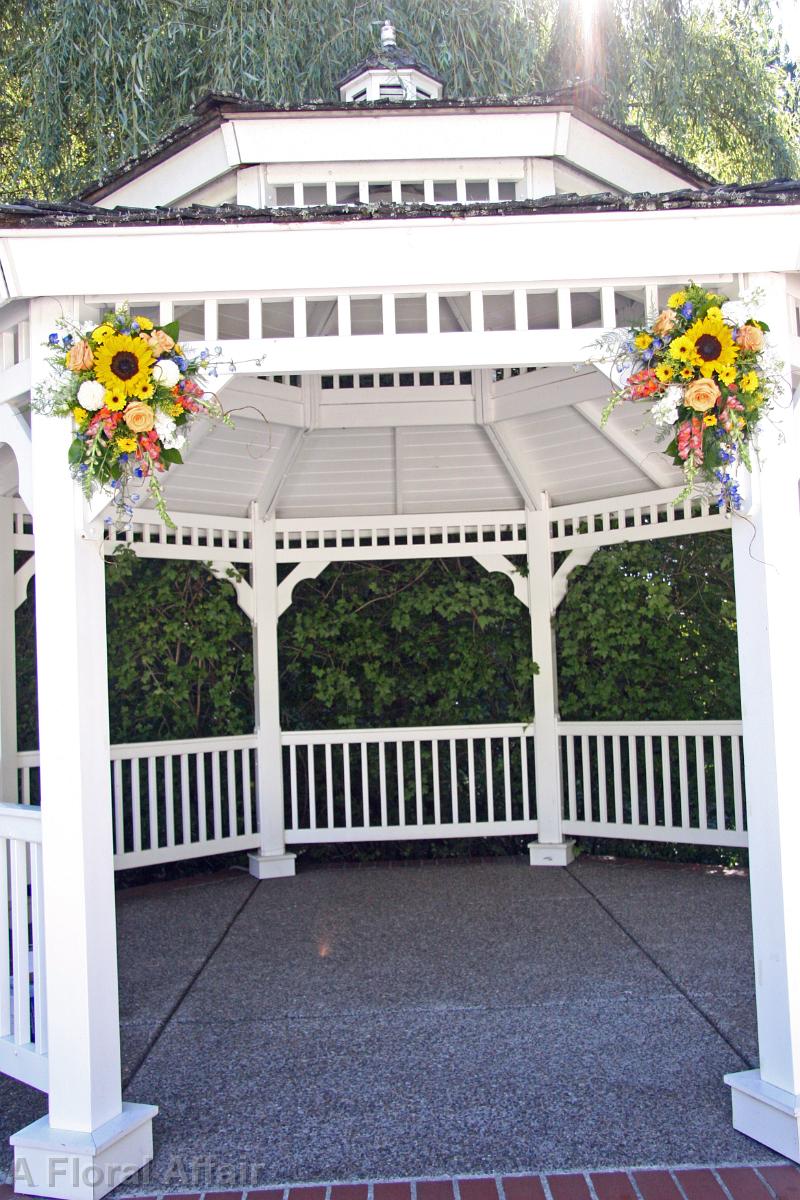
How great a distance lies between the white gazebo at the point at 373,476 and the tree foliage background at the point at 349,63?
2.08 m

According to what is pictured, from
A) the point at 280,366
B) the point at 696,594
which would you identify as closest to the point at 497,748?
the point at 696,594

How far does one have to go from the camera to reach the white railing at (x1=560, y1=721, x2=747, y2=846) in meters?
6.81

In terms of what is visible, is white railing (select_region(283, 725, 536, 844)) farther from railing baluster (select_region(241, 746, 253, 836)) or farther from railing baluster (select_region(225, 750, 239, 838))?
railing baluster (select_region(225, 750, 239, 838))

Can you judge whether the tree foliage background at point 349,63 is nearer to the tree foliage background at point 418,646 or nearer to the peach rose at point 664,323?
the tree foliage background at point 418,646

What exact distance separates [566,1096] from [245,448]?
4565 millimetres

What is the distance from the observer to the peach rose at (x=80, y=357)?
3.31m

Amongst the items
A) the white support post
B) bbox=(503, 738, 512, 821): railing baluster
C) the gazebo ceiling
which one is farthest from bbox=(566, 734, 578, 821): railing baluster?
the white support post

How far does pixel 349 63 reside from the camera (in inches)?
325

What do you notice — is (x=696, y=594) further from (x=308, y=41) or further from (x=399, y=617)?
(x=308, y=41)

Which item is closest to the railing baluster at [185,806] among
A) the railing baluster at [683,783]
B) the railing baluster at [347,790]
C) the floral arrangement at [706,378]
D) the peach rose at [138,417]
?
the railing baluster at [347,790]

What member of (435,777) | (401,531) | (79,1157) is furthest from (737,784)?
(79,1157)

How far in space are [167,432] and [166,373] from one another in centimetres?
19

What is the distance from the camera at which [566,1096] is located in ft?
11.9

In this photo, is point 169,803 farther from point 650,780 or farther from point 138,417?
point 138,417
